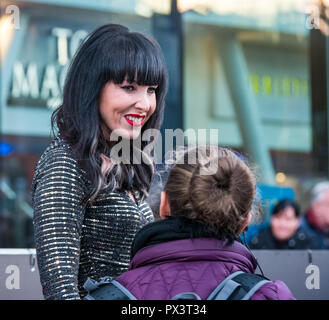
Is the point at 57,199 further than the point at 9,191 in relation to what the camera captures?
No

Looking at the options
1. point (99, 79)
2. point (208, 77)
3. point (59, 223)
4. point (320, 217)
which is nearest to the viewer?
point (59, 223)

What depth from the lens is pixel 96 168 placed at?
167 cm

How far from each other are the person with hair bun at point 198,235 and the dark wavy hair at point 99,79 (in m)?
0.20

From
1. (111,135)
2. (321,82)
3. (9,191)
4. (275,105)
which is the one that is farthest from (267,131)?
(111,135)

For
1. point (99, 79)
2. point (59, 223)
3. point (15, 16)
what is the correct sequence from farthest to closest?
point (15, 16)
point (99, 79)
point (59, 223)

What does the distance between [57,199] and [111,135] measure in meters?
0.29

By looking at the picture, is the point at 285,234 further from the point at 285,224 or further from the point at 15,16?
the point at 15,16

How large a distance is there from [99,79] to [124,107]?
10 centimetres

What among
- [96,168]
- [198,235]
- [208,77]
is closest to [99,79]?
[96,168]

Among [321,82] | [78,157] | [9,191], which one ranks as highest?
[321,82]

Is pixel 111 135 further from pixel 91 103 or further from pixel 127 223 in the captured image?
pixel 127 223

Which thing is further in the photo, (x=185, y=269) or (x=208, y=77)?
(x=208, y=77)
